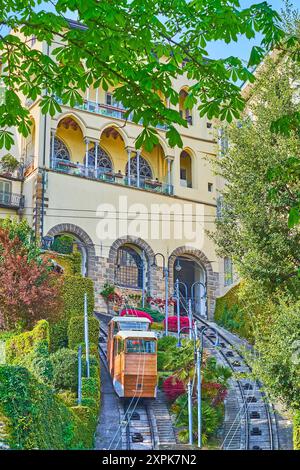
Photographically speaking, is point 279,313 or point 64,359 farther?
point 64,359

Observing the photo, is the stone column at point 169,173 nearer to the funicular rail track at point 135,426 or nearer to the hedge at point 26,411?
the funicular rail track at point 135,426

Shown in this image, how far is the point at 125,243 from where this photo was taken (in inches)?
1261

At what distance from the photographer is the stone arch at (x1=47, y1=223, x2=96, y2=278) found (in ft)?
98.8

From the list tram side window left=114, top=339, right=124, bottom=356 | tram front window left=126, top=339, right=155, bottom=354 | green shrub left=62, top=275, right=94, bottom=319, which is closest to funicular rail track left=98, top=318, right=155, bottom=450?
tram front window left=126, top=339, right=155, bottom=354

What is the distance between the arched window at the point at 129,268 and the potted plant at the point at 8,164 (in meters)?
5.91

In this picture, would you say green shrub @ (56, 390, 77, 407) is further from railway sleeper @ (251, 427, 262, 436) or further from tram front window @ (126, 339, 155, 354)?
railway sleeper @ (251, 427, 262, 436)

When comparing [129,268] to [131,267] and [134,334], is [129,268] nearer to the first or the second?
[131,267]

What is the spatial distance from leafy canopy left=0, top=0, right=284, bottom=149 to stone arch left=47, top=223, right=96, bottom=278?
2256cm

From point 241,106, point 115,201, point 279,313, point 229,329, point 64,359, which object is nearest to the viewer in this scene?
point 241,106

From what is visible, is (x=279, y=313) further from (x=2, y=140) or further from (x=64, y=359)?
(x=2, y=140)

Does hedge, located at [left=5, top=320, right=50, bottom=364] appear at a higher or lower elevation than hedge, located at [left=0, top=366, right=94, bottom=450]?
higher

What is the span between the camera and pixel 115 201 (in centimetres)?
3206

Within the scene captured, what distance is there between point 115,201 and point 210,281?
5.89 meters

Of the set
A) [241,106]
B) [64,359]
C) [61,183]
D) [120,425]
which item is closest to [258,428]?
[120,425]
